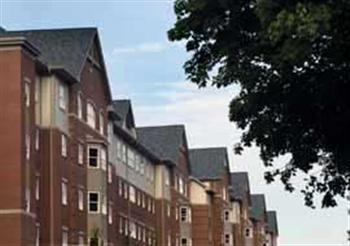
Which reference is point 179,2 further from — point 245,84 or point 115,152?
point 115,152

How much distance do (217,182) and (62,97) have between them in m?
58.5

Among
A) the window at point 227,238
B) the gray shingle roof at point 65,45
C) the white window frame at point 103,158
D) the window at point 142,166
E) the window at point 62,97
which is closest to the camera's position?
the window at point 62,97

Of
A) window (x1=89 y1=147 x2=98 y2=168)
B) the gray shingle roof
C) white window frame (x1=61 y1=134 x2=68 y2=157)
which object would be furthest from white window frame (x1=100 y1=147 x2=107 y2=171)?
white window frame (x1=61 y1=134 x2=68 y2=157)

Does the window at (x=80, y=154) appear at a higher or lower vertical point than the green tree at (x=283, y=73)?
higher

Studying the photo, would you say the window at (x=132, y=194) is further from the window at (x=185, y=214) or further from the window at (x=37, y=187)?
the window at (x=37, y=187)

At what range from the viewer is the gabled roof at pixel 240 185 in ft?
456

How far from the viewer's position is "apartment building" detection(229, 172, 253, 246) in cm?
13450

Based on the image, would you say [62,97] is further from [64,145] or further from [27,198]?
[27,198]

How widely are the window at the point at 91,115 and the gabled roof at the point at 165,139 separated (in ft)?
102

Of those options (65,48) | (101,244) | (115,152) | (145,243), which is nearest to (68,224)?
(101,244)

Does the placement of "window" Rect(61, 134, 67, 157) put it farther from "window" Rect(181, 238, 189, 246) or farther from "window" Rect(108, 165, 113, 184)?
"window" Rect(181, 238, 189, 246)

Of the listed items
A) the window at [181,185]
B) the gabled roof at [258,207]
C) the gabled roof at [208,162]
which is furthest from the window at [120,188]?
the gabled roof at [258,207]

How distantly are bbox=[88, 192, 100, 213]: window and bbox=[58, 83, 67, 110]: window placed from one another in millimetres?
7824

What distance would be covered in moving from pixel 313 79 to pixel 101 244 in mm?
47735
